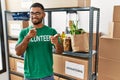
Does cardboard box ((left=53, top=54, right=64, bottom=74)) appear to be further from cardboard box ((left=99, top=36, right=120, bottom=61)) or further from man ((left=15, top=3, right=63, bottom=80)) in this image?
cardboard box ((left=99, top=36, right=120, bottom=61))

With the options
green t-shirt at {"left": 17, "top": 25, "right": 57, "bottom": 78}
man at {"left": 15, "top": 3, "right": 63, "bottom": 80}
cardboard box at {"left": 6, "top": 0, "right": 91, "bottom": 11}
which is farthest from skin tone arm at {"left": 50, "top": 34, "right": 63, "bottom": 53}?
cardboard box at {"left": 6, "top": 0, "right": 91, "bottom": 11}

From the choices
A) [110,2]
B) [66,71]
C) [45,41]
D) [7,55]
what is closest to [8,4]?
[7,55]

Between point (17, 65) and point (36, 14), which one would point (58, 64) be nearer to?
point (36, 14)

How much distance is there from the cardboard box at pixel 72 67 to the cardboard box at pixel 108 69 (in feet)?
0.60

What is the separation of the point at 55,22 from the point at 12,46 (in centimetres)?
78

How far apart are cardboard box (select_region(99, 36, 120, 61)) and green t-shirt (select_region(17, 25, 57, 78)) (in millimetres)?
594

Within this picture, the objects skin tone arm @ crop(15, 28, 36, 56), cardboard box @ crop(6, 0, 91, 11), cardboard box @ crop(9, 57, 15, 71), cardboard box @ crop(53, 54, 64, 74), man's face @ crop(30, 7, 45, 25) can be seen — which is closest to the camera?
skin tone arm @ crop(15, 28, 36, 56)

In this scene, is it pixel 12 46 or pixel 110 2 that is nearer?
pixel 110 2

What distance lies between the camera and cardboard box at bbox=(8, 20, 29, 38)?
89.1 inches

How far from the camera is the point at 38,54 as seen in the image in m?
1.61

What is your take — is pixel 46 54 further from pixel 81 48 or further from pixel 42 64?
pixel 81 48

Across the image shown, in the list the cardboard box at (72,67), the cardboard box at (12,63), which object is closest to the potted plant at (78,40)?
the cardboard box at (72,67)

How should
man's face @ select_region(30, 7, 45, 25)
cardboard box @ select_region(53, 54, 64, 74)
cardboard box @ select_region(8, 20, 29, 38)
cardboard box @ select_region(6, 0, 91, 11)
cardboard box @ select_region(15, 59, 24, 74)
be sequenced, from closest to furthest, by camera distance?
man's face @ select_region(30, 7, 45, 25) < cardboard box @ select_region(6, 0, 91, 11) < cardboard box @ select_region(53, 54, 64, 74) < cardboard box @ select_region(8, 20, 29, 38) < cardboard box @ select_region(15, 59, 24, 74)

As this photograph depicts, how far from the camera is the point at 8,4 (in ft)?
7.70
